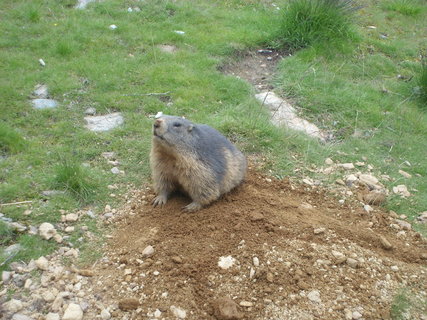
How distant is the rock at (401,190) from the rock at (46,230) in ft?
13.0

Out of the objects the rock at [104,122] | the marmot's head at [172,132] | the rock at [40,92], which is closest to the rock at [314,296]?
the marmot's head at [172,132]

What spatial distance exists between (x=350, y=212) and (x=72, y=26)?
6.24 meters

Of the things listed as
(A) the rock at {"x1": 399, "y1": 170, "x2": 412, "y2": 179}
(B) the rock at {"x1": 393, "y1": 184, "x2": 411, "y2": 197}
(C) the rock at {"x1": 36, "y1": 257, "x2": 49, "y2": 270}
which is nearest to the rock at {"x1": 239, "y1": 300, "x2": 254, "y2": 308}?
(C) the rock at {"x1": 36, "y1": 257, "x2": 49, "y2": 270}

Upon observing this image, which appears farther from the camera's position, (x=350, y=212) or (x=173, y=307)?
(x=350, y=212)

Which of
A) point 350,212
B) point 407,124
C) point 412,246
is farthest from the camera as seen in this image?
point 407,124

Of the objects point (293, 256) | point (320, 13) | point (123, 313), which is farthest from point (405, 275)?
point (320, 13)

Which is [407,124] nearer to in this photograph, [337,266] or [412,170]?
[412,170]

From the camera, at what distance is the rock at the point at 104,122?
5969 mm

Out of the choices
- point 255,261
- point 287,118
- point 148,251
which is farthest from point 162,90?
point 255,261

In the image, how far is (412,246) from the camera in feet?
14.0

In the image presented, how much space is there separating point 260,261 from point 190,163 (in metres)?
1.32

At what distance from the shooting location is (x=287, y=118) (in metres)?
6.64

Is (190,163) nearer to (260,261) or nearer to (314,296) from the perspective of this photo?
(260,261)

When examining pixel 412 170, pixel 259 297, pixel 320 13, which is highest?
pixel 320 13
